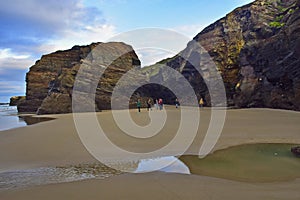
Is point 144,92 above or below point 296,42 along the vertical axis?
below

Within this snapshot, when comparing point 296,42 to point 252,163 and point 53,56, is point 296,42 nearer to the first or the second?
point 252,163

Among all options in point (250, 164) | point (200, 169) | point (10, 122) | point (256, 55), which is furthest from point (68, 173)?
point (256, 55)

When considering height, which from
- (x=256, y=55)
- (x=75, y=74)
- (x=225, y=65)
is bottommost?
(x=75, y=74)

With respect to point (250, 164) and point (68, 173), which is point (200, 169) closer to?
point (250, 164)

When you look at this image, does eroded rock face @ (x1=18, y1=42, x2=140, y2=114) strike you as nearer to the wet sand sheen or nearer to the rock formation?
the rock formation

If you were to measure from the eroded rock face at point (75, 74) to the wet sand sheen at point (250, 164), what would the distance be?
1968 centimetres

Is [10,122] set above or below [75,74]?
below

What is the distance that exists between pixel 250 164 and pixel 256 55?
17811 mm

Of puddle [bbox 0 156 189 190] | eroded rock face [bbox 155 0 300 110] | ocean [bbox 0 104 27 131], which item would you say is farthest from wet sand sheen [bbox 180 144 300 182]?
eroded rock face [bbox 155 0 300 110]

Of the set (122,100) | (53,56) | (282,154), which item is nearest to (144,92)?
(122,100)

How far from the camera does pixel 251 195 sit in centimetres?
296

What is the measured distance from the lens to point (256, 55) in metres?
20.2

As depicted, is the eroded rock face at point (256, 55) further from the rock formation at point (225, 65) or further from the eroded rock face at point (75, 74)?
the eroded rock face at point (75, 74)

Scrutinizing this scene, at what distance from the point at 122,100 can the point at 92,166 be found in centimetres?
2323
